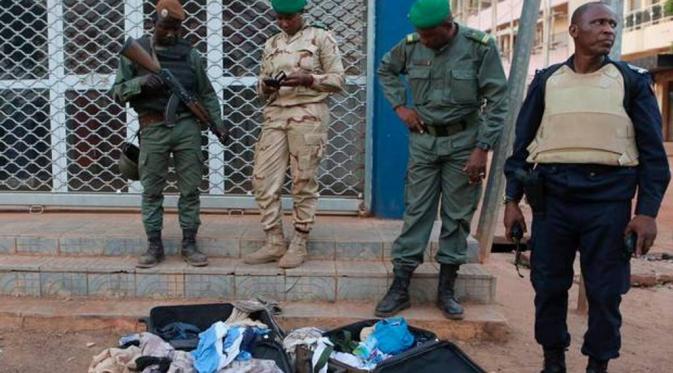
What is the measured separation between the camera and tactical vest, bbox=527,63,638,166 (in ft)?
9.54

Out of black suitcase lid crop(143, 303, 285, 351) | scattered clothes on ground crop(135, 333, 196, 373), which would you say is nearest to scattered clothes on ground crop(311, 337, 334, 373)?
black suitcase lid crop(143, 303, 285, 351)

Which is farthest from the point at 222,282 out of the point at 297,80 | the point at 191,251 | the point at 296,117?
the point at 297,80

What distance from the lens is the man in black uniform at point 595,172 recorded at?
290cm

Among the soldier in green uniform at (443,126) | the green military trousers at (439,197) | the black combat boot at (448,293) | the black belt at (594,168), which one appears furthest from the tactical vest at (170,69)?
the black belt at (594,168)

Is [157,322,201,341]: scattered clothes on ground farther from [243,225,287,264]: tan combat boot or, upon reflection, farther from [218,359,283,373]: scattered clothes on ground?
[243,225,287,264]: tan combat boot

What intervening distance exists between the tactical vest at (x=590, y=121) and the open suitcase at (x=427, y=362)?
101 centimetres

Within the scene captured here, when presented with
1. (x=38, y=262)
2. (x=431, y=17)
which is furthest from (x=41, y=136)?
(x=431, y=17)

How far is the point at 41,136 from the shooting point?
5637 mm

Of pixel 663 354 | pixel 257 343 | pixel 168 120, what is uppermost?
pixel 168 120

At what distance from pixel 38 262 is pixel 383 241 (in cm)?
228

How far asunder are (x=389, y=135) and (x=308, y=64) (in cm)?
122

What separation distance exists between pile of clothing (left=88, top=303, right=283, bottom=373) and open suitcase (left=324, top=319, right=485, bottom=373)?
0.39 metres

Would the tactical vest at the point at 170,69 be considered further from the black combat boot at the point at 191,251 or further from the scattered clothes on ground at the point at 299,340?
the scattered clothes on ground at the point at 299,340

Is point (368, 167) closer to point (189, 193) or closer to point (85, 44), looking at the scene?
point (189, 193)
